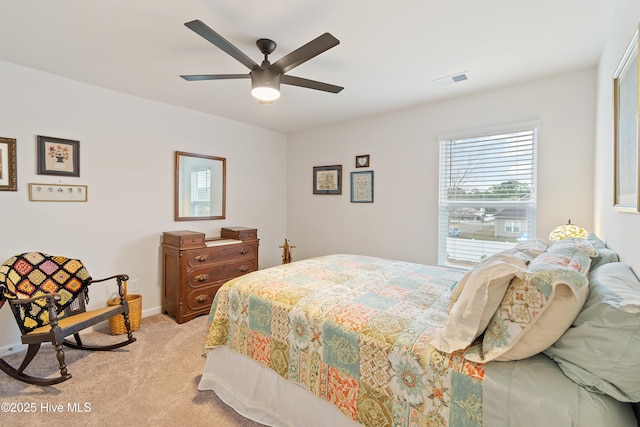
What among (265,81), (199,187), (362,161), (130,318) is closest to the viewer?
(265,81)

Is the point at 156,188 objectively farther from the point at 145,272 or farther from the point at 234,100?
the point at 234,100

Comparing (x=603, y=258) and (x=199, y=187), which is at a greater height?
(x=199, y=187)

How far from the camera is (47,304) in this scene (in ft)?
6.81

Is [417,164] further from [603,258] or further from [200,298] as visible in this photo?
[200,298]

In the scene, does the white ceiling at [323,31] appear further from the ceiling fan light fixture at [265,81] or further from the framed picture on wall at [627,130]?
the framed picture on wall at [627,130]

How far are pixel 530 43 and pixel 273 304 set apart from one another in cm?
264

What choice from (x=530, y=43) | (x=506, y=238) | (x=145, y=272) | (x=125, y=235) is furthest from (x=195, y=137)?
(x=506, y=238)

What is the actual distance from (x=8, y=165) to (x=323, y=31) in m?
2.93

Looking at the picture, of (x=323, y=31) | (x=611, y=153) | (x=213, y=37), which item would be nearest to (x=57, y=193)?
(x=213, y=37)

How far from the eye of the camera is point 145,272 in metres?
3.38

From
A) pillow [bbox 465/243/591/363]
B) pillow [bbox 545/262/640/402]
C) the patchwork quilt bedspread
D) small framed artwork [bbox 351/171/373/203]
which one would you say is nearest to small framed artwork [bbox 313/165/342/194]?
small framed artwork [bbox 351/171/373/203]

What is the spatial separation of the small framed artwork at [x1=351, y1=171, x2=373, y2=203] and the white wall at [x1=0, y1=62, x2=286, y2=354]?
5.70 ft

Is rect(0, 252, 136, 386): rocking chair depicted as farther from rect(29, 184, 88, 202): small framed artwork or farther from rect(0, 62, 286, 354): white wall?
rect(29, 184, 88, 202): small framed artwork

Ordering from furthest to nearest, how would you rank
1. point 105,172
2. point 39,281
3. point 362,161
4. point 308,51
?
1. point 362,161
2. point 105,172
3. point 39,281
4. point 308,51
